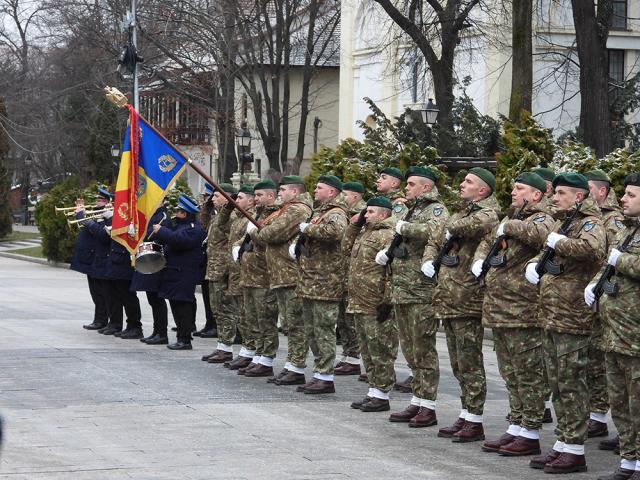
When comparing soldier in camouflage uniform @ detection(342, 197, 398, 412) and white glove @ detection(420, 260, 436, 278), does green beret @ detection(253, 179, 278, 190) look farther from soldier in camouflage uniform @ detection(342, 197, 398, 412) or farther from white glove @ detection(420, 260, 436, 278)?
white glove @ detection(420, 260, 436, 278)

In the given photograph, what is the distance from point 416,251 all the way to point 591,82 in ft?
44.3

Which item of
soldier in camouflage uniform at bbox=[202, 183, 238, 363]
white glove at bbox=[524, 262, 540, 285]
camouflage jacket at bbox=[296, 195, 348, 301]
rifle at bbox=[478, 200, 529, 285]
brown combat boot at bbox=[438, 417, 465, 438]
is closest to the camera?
white glove at bbox=[524, 262, 540, 285]

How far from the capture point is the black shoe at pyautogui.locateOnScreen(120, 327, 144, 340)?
17.3 meters

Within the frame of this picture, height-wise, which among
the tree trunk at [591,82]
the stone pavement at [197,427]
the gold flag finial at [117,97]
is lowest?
the stone pavement at [197,427]

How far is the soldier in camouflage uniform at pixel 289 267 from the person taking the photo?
12.9 meters

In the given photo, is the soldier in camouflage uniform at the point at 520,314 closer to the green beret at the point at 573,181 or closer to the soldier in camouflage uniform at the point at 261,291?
the green beret at the point at 573,181

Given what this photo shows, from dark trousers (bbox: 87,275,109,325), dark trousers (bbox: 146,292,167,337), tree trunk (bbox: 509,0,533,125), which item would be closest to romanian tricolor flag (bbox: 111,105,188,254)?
dark trousers (bbox: 146,292,167,337)

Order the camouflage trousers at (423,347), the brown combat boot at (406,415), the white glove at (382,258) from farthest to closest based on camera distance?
the white glove at (382,258) → the brown combat boot at (406,415) → the camouflage trousers at (423,347)

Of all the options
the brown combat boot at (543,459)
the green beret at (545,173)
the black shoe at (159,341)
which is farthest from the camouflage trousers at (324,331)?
the black shoe at (159,341)

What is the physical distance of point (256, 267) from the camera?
1352 cm

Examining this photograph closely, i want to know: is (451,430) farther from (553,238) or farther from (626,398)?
(553,238)

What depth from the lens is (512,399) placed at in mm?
9609

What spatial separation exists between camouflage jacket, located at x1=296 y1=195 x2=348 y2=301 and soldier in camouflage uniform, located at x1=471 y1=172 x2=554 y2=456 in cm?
274

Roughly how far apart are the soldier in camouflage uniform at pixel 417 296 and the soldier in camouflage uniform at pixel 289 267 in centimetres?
210
